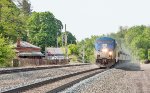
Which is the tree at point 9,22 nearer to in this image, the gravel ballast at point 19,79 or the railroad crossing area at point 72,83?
the gravel ballast at point 19,79

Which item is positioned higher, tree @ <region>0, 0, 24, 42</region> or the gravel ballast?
tree @ <region>0, 0, 24, 42</region>

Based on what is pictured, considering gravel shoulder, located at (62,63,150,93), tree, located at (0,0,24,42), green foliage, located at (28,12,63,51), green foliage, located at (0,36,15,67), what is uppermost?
green foliage, located at (28,12,63,51)

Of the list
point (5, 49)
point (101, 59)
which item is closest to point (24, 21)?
point (5, 49)

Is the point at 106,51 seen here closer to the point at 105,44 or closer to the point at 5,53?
the point at 105,44

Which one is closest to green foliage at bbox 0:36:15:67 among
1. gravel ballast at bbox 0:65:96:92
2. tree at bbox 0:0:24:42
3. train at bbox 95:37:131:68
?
tree at bbox 0:0:24:42

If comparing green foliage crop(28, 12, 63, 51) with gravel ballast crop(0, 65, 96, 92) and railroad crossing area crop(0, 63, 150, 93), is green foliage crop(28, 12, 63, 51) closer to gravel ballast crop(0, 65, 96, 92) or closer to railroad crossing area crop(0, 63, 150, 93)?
gravel ballast crop(0, 65, 96, 92)

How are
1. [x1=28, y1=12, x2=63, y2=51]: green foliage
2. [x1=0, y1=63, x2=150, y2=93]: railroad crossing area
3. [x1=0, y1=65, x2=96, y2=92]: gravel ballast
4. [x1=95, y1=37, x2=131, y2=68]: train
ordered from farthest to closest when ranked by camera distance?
[x1=28, y1=12, x2=63, y2=51]: green foliage, [x1=95, y1=37, x2=131, y2=68]: train, [x1=0, y1=65, x2=96, y2=92]: gravel ballast, [x1=0, y1=63, x2=150, y2=93]: railroad crossing area

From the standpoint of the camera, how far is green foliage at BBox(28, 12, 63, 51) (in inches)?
5007

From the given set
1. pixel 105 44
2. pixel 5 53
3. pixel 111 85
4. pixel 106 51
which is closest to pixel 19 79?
pixel 111 85

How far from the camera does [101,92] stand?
1784cm

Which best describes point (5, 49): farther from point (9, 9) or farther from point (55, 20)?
point (55, 20)

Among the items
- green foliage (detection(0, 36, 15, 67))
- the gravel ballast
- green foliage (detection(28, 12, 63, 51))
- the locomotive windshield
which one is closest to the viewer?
the gravel ballast

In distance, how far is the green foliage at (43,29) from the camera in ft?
417

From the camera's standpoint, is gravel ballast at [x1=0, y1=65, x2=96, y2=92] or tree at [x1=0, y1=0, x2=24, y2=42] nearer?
gravel ballast at [x1=0, y1=65, x2=96, y2=92]
